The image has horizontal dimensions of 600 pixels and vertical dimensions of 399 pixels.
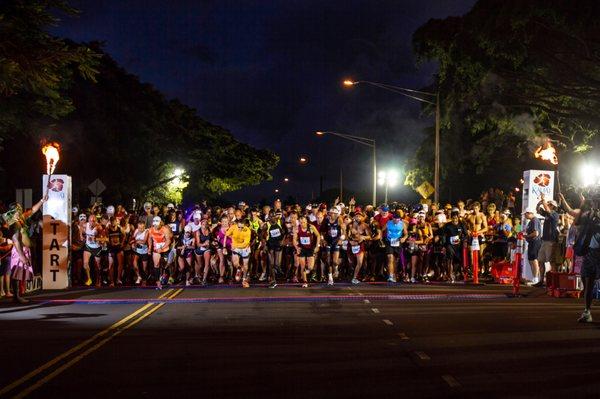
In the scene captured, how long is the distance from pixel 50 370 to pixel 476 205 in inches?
660

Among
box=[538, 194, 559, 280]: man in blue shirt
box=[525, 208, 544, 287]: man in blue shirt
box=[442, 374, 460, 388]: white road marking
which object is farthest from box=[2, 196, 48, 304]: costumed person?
box=[525, 208, 544, 287]: man in blue shirt

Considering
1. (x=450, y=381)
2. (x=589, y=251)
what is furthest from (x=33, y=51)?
(x=450, y=381)

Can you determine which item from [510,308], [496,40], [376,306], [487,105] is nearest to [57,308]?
[376,306]

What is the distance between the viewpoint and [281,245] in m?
23.1

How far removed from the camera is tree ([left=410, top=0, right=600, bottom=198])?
2491cm

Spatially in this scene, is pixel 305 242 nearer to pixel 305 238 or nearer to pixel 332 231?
pixel 305 238

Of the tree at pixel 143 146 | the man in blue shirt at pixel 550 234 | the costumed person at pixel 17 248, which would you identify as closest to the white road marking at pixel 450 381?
the costumed person at pixel 17 248

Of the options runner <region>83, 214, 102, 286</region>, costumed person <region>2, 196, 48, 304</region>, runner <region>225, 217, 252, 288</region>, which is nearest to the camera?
costumed person <region>2, 196, 48, 304</region>

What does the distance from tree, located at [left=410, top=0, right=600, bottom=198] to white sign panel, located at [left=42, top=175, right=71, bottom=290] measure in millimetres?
13845

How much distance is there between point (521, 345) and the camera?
1120cm

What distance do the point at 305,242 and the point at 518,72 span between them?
1130 centimetres

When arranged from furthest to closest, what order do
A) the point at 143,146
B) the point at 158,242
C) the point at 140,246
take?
the point at 143,146
the point at 140,246
the point at 158,242

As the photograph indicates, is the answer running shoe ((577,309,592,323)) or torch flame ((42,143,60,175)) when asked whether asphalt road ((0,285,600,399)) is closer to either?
running shoe ((577,309,592,323))

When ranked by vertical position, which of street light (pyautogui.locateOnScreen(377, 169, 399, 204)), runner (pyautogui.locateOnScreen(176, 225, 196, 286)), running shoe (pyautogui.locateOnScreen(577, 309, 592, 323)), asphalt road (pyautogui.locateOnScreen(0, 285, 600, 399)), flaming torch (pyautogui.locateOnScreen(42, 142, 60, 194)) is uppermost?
street light (pyautogui.locateOnScreen(377, 169, 399, 204))
